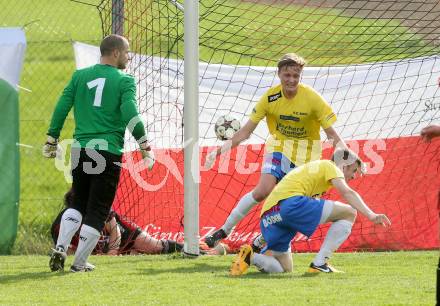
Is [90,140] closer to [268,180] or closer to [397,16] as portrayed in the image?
[268,180]

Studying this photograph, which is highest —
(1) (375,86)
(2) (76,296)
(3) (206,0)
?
(3) (206,0)

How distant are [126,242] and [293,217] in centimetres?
259

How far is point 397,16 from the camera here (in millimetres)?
9875

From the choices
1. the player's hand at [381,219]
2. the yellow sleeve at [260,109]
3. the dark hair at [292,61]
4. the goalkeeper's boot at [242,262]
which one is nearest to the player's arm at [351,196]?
the player's hand at [381,219]

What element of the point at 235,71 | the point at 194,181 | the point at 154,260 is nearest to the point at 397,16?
the point at 235,71

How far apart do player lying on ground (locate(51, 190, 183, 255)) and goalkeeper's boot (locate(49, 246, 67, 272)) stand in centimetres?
144

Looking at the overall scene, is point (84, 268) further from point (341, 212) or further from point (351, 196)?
point (351, 196)

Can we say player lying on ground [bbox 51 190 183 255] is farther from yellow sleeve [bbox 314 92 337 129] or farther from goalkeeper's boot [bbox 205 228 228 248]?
yellow sleeve [bbox 314 92 337 129]

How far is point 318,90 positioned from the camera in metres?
10.4

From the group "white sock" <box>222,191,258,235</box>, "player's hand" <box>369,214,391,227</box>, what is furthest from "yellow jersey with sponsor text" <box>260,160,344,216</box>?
"white sock" <box>222,191,258,235</box>

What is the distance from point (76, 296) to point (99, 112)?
5.71ft

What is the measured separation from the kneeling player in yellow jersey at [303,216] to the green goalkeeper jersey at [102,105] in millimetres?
1205

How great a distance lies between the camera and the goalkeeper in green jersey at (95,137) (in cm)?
800

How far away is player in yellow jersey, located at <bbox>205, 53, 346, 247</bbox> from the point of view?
8.60 m
